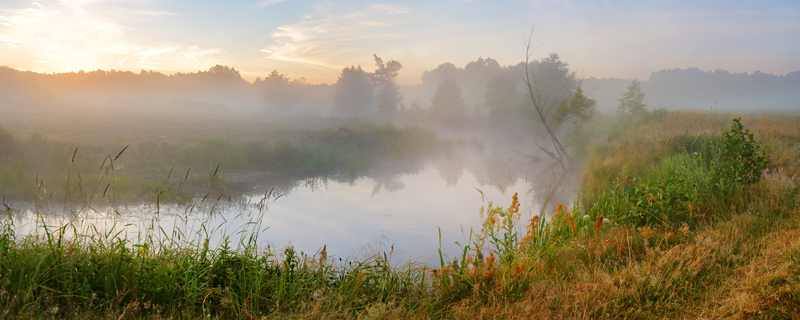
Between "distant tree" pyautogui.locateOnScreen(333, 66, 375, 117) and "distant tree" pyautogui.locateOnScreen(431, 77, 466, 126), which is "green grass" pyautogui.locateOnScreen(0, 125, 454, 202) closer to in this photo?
"distant tree" pyautogui.locateOnScreen(431, 77, 466, 126)

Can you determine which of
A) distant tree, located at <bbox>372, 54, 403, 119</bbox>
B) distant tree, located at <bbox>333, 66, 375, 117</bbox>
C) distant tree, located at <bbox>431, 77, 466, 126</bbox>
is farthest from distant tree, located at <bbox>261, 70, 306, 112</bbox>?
distant tree, located at <bbox>431, 77, 466, 126</bbox>

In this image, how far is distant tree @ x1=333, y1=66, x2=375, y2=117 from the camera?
58094 millimetres

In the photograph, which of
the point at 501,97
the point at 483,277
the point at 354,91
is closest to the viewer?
the point at 483,277

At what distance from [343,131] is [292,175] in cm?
970

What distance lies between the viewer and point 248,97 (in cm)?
8500

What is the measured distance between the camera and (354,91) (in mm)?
58156

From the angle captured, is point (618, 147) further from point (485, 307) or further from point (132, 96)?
point (132, 96)

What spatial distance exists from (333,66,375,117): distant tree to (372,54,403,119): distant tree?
2745mm

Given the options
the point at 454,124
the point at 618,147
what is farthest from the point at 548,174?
the point at 454,124

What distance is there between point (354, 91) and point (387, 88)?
285 inches

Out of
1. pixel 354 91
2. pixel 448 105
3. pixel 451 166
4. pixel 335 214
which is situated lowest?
pixel 451 166

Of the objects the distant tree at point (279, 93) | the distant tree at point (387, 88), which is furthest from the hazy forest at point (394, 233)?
the distant tree at point (279, 93)

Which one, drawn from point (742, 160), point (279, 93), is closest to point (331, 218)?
point (742, 160)

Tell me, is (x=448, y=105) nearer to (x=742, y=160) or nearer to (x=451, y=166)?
(x=451, y=166)
